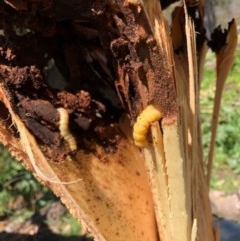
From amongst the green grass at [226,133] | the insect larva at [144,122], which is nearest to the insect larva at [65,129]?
the insect larva at [144,122]

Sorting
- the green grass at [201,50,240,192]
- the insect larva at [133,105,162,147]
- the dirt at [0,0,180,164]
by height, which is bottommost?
the green grass at [201,50,240,192]

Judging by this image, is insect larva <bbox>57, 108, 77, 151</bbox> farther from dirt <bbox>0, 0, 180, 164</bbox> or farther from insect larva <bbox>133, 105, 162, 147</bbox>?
insect larva <bbox>133, 105, 162, 147</bbox>

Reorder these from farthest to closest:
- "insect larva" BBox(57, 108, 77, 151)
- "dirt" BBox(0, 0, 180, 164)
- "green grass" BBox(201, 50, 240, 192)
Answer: "green grass" BBox(201, 50, 240, 192) < "insect larva" BBox(57, 108, 77, 151) < "dirt" BBox(0, 0, 180, 164)

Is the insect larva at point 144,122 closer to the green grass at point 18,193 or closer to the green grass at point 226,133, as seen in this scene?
the green grass at point 226,133

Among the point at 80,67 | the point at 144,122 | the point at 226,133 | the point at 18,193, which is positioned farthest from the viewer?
the point at 226,133

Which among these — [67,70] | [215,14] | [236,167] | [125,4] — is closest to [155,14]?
[125,4]

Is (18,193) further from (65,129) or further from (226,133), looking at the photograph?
(65,129)

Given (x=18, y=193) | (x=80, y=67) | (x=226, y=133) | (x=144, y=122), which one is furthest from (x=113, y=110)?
(x=226, y=133)

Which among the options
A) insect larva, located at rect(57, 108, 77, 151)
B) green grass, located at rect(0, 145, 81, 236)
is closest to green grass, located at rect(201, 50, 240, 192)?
green grass, located at rect(0, 145, 81, 236)
